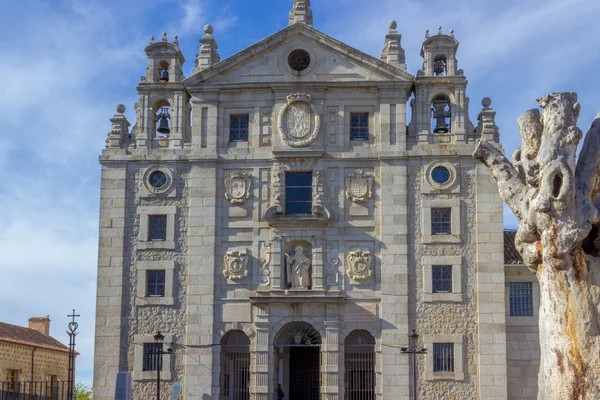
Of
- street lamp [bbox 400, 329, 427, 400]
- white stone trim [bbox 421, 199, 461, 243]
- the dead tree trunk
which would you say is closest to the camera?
the dead tree trunk

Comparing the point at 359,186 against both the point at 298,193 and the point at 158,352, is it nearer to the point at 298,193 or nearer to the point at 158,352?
the point at 298,193

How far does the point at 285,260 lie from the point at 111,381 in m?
8.33

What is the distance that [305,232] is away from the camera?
123 ft

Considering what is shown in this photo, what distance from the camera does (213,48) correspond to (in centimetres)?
4000

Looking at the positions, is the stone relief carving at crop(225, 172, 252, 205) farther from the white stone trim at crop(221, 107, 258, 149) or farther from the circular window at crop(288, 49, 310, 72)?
the circular window at crop(288, 49, 310, 72)

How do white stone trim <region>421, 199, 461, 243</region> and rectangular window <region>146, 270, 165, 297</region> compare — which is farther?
rectangular window <region>146, 270, 165, 297</region>

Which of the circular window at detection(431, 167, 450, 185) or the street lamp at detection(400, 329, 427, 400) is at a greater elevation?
the circular window at detection(431, 167, 450, 185)

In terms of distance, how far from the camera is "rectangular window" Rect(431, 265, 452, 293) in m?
37.2

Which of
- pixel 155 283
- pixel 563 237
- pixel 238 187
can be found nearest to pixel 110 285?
pixel 155 283

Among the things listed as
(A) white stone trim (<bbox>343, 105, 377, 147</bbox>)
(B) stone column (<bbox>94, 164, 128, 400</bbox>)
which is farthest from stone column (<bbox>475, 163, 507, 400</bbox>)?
(B) stone column (<bbox>94, 164, 128, 400</bbox>)

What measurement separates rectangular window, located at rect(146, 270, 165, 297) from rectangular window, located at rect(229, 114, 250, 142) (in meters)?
6.22

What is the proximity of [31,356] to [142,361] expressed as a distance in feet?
45.1

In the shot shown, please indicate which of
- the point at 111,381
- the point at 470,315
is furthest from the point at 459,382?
the point at 111,381

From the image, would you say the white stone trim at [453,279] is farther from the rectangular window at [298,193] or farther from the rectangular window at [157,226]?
the rectangular window at [157,226]
